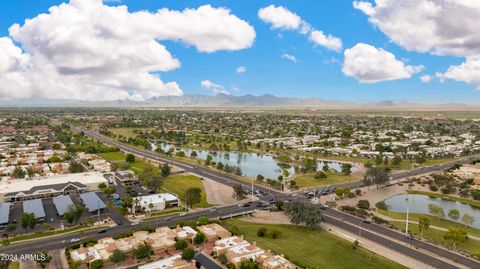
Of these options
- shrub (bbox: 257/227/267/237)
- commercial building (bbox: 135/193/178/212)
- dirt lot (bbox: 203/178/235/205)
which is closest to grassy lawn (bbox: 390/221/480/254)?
shrub (bbox: 257/227/267/237)

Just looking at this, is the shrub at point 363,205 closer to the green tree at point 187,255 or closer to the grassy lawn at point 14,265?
the green tree at point 187,255

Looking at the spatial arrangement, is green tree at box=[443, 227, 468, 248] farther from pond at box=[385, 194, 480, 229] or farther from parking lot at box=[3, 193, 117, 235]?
parking lot at box=[3, 193, 117, 235]

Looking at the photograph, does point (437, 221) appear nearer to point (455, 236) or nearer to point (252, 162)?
point (455, 236)

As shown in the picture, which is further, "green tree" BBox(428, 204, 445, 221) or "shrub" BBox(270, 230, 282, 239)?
"green tree" BBox(428, 204, 445, 221)

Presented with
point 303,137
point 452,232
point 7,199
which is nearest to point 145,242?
point 7,199

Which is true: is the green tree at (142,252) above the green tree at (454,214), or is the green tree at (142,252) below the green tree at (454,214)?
below

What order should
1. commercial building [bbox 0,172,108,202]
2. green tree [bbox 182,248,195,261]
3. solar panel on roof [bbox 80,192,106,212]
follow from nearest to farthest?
green tree [bbox 182,248,195,261], solar panel on roof [bbox 80,192,106,212], commercial building [bbox 0,172,108,202]

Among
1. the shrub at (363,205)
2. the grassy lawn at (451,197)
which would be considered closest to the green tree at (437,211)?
the shrub at (363,205)
